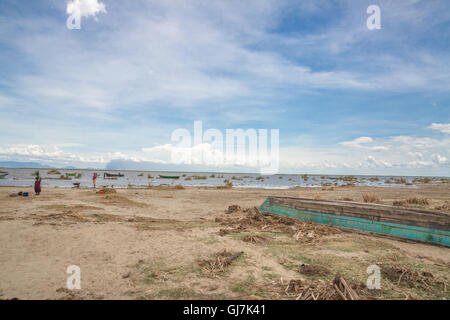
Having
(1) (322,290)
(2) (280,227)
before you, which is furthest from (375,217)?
(1) (322,290)

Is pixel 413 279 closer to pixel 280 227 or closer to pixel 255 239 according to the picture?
pixel 255 239

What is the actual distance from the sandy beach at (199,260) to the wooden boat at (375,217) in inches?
13.9

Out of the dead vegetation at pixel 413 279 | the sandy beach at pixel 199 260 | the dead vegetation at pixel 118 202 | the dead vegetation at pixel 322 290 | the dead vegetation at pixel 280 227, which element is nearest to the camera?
the dead vegetation at pixel 322 290

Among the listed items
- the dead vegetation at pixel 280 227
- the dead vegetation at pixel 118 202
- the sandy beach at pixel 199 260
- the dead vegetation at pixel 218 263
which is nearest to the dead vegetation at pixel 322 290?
the sandy beach at pixel 199 260

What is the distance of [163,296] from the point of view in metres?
4.10

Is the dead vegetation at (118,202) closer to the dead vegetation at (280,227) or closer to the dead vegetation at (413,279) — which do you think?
the dead vegetation at (280,227)

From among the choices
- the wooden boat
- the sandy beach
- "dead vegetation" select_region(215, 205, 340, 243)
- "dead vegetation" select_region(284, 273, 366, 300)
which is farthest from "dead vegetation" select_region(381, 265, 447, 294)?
the wooden boat

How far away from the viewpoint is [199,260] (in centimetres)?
578

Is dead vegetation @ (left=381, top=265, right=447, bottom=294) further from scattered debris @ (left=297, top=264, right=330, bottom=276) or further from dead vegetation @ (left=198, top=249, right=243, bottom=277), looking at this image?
dead vegetation @ (left=198, top=249, right=243, bottom=277)

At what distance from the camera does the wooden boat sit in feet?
22.5

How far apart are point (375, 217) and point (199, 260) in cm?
596

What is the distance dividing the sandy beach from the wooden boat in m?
0.35

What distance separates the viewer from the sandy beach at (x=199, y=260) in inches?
169

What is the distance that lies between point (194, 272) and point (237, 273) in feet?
2.88
